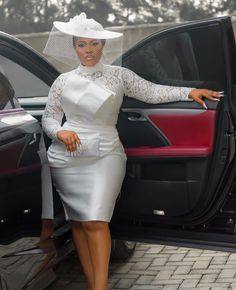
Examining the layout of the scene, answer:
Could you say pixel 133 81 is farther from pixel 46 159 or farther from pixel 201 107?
pixel 46 159

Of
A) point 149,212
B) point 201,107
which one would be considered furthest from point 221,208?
point 201,107

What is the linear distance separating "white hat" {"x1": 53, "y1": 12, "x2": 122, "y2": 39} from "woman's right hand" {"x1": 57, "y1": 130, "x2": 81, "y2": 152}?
0.48m

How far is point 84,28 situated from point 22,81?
829mm

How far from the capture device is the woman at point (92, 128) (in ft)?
8.93

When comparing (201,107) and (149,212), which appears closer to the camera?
(201,107)

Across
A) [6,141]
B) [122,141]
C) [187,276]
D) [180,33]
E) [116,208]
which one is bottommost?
[187,276]

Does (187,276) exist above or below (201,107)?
below

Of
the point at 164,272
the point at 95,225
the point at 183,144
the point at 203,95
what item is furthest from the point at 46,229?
the point at 164,272

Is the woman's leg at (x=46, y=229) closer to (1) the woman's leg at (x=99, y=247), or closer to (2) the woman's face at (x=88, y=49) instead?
(1) the woman's leg at (x=99, y=247)

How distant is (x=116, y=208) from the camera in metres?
2.99

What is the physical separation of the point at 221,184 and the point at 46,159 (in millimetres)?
881

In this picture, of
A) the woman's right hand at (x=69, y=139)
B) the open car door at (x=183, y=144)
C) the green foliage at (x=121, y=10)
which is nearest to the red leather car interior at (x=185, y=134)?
the open car door at (x=183, y=144)

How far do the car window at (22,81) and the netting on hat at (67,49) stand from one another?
0.91 ft

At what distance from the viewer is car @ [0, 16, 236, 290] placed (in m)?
2.57
